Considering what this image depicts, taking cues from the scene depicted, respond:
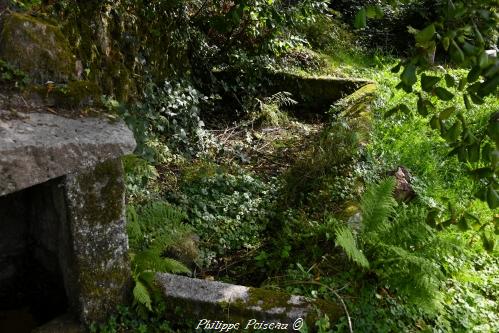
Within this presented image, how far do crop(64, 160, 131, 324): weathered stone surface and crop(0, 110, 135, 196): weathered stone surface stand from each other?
15cm

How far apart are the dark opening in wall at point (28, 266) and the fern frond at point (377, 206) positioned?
2377mm

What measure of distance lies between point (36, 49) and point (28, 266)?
1.52 metres

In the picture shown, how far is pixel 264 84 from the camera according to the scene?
7.59 metres

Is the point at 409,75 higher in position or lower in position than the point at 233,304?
higher

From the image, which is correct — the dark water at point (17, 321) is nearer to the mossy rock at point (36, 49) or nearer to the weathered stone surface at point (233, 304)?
the weathered stone surface at point (233, 304)

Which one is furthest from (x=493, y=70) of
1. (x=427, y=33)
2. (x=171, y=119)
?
(x=171, y=119)

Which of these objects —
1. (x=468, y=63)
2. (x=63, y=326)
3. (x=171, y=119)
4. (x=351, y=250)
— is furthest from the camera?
(x=171, y=119)

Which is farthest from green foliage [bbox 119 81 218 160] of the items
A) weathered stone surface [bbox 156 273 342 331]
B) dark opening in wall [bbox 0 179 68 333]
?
weathered stone surface [bbox 156 273 342 331]

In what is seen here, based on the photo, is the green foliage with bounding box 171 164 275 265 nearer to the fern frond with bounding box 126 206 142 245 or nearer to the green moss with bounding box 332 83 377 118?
the fern frond with bounding box 126 206 142 245

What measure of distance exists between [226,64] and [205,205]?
3.11 m

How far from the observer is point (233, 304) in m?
2.96

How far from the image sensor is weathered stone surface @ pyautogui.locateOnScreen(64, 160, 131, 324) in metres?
2.49

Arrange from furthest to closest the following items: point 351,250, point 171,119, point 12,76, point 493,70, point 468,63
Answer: point 171,119, point 351,250, point 12,76, point 468,63, point 493,70

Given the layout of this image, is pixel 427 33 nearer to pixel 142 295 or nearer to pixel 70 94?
pixel 70 94
